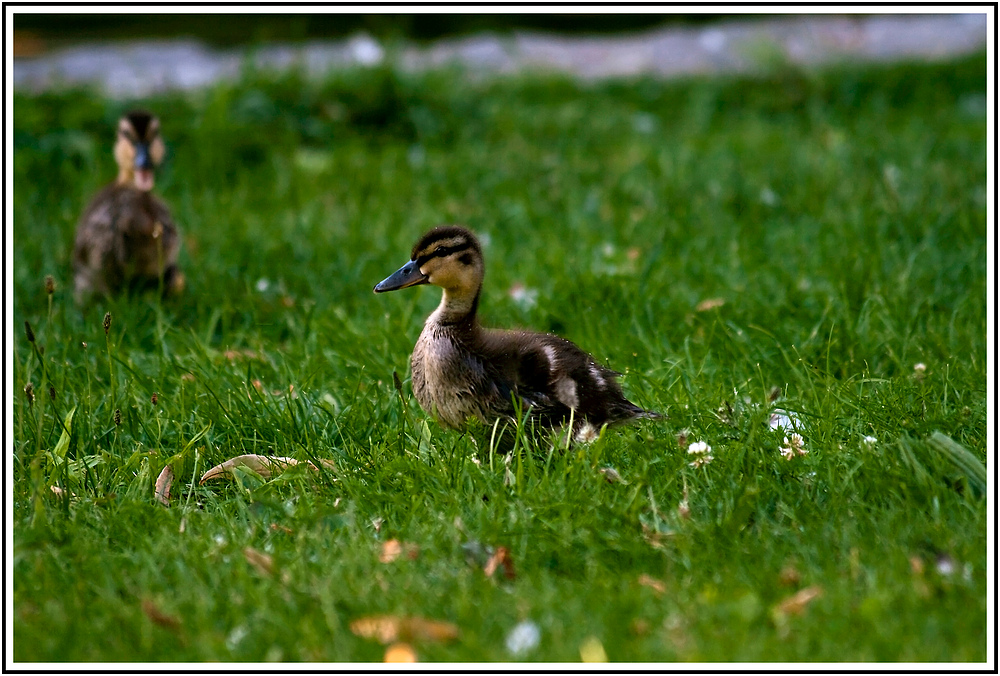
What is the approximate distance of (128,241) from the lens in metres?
5.62

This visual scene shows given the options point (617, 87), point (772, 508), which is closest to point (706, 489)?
point (772, 508)

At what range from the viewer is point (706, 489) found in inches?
139

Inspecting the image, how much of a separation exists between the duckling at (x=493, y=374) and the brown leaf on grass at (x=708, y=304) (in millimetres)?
1217

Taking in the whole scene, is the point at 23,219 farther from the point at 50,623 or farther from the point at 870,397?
the point at 870,397

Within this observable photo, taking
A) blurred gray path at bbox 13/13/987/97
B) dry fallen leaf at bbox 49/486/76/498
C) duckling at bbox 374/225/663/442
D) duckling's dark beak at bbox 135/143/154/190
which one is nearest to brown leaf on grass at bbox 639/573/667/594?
duckling at bbox 374/225/663/442

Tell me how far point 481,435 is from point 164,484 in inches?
42.8

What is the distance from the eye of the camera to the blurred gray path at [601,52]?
9.92 m

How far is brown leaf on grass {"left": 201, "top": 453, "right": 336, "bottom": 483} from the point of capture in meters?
3.87

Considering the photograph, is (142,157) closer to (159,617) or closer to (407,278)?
(407,278)

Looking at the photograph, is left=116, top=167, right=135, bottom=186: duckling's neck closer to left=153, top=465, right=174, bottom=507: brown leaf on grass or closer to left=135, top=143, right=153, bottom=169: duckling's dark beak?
left=135, top=143, right=153, bottom=169: duckling's dark beak

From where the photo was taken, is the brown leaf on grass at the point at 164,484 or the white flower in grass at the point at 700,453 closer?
the white flower in grass at the point at 700,453

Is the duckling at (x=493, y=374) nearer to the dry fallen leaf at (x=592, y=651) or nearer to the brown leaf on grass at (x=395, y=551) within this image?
the brown leaf on grass at (x=395, y=551)

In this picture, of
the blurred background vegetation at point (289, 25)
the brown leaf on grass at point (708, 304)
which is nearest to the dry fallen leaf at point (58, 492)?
the brown leaf on grass at point (708, 304)

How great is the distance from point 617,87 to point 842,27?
3.42m
